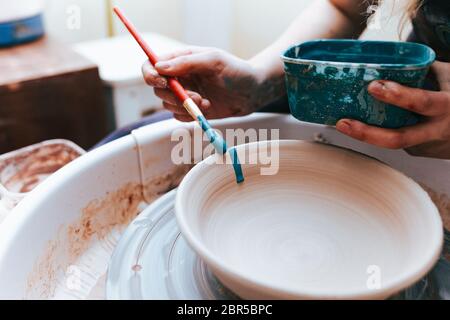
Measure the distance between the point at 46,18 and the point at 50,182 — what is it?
5.31ft

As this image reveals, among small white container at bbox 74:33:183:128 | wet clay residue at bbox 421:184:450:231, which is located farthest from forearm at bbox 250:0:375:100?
small white container at bbox 74:33:183:128

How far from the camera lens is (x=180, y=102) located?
0.92 meters

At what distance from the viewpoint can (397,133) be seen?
2.42 ft

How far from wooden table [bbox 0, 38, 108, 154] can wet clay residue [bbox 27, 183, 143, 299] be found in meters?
0.80

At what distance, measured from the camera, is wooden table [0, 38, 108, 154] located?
159cm

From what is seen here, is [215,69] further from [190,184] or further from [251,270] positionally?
[251,270]

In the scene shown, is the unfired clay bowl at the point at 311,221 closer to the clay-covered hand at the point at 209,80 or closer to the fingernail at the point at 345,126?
the fingernail at the point at 345,126

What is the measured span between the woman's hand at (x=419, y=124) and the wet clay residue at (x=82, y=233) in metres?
0.47

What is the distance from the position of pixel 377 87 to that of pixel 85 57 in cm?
132

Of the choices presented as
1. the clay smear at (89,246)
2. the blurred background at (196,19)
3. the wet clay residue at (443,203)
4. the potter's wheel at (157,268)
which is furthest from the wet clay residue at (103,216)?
the blurred background at (196,19)

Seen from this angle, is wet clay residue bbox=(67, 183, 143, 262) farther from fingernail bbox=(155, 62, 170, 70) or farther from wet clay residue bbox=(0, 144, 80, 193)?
wet clay residue bbox=(0, 144, 80, 193)

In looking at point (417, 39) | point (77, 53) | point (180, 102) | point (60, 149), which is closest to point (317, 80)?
point (180, 102)

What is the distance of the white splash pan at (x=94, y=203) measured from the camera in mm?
746

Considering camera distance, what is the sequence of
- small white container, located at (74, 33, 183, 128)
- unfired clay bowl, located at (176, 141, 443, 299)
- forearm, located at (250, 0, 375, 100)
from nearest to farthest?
unfired clay bowl, located at (176, 141, 443, 299), forearm, located at (250, 0, 375, 100), small white container, located at (74, 33, 183, 128)
